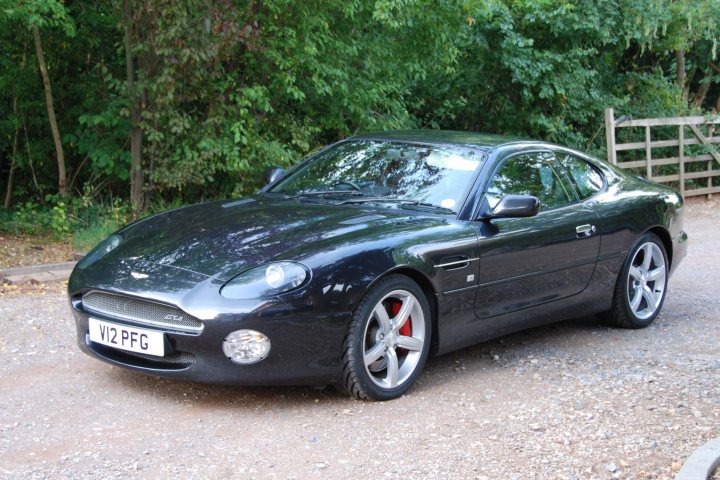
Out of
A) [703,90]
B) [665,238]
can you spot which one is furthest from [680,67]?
[665,238]

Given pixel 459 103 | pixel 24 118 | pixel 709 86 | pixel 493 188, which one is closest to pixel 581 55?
pixel 459 103

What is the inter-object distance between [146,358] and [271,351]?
26.6 inches

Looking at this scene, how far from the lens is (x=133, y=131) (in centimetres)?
1108

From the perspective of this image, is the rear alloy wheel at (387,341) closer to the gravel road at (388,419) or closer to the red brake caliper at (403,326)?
the red brake caliper at (403,326)

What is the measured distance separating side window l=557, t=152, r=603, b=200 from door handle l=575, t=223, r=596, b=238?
0.25 m

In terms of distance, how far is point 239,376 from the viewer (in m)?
4.65

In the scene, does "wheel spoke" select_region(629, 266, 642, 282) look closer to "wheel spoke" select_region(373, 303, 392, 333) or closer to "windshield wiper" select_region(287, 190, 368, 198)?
"windshield wiper" select_region(287, 190, 368, 198)

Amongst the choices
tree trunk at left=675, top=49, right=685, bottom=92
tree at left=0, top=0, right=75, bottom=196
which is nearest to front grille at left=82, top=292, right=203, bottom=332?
tree at left=0, top=0, right=75, bottom=196

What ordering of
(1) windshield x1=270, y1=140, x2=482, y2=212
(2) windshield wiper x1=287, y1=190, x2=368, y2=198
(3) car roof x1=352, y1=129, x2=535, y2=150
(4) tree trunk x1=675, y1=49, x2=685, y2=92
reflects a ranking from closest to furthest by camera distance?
(1) windshield x1=270, y1=140, x2=482, y2=212, (2) windshield wiper x1=287, y1=190, x2=368, y2=198, (3) car roof x1=352, y1=129, x2=535, y2=150, (4) tree trunk x1=675, y1=49, x2=685, y2=92

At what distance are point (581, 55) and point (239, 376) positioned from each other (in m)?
11.9

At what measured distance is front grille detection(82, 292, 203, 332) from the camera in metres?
4.63

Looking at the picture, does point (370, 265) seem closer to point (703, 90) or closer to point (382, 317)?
point (382, 317)

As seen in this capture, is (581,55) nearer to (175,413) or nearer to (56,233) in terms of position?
(56,233)

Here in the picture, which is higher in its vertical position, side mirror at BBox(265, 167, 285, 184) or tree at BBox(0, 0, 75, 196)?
tree at BBox(0, 0, 75, 196)
